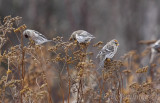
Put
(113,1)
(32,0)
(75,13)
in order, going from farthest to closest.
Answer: (113,1) < (75,13) < (32,0)

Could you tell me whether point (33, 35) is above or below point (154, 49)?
below

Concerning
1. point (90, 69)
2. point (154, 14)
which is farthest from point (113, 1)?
point (90, 69)

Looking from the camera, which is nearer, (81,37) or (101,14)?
(81,37)

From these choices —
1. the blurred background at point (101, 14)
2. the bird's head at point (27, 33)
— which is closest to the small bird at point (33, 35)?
the bird's head at point (27, 33)

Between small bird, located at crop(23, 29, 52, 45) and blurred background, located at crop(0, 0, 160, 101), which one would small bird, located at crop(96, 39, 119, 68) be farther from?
blurred background, located at crop(0, 0, 160, 101)

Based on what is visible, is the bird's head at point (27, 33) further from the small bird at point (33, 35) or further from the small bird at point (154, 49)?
the small bird at point (154, 49)

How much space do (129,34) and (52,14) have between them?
15.6ft

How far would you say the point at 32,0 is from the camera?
648 inches

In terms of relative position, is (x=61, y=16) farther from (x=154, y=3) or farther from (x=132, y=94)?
(x=132, y=94)

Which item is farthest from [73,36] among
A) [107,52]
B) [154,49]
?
[154,49]

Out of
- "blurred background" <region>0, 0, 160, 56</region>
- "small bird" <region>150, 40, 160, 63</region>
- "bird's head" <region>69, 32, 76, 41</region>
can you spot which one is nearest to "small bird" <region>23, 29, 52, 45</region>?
"bird's head" <region>69, 32, 76, 41</region>

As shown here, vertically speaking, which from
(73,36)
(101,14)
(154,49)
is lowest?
(73,36)

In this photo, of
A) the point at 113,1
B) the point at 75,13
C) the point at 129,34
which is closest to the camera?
the point at 129,34

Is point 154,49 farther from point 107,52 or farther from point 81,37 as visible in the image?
point 81,37
